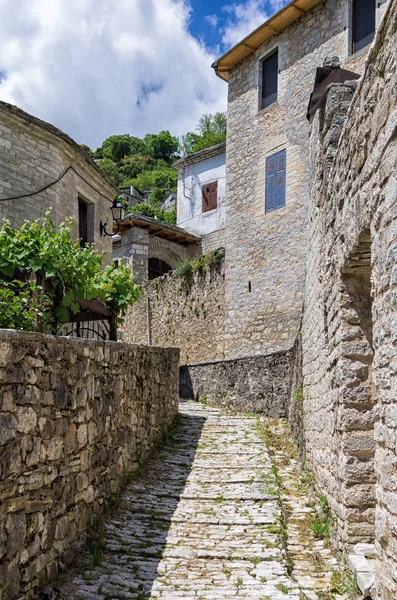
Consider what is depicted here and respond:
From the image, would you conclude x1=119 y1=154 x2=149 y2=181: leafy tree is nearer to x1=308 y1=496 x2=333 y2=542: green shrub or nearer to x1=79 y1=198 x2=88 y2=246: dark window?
x1=79 y1=198 x2=88 y2=246: dark window

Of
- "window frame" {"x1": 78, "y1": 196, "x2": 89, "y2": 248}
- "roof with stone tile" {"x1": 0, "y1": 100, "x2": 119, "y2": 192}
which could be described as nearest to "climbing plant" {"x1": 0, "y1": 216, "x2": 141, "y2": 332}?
"roof with stone tile" {"x1": 0, "y1": 100, "x2": 119, "y2": 192}

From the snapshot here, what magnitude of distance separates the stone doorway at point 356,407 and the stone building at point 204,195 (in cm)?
1828

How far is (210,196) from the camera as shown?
23516mm

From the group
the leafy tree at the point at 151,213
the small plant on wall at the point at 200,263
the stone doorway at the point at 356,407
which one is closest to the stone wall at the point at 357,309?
the stone doorway at the point at 356,407

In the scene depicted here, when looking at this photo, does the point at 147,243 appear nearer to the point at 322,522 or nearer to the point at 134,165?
the point at 322,522

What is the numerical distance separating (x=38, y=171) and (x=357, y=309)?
349 inches

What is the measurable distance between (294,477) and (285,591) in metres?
2.87

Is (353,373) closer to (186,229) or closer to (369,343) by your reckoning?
(369,343)

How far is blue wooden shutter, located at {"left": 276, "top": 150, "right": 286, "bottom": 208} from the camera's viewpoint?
1412 centimetres

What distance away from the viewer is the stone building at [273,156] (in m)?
13.2

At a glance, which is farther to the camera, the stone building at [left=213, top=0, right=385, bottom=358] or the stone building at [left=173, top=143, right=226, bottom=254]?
the stone building at [left=173, top=143, right=226, bottom=254]

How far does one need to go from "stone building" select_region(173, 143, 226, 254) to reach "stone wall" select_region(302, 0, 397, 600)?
648 inches

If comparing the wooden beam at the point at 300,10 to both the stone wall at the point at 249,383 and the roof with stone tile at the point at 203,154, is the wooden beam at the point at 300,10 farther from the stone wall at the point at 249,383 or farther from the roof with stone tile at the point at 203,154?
the roof with stone tile at the point at 203,154

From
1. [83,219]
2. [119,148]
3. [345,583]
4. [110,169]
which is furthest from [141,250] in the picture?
[119,148]
